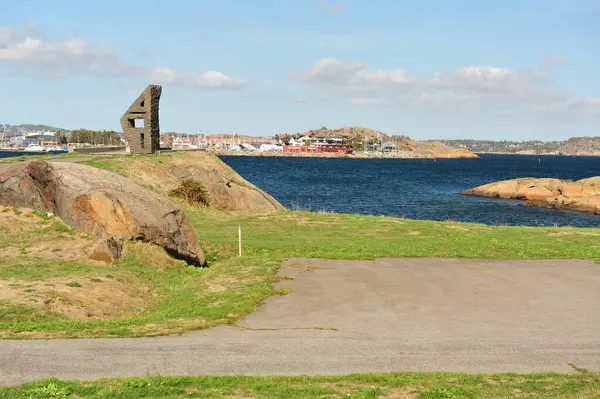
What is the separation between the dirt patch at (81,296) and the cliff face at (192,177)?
77.5 feet

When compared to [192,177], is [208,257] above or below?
below

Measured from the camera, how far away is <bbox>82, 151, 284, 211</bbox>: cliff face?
150 feet

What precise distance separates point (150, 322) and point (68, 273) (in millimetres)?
5874

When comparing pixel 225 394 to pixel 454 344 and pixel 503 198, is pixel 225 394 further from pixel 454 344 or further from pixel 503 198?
pixel 503 198

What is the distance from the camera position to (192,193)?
45.3 meters

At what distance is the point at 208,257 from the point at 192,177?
2033 centimetres

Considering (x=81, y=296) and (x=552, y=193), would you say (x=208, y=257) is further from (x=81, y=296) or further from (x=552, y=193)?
(x=552, y=193)

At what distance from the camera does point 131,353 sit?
14.0 meters

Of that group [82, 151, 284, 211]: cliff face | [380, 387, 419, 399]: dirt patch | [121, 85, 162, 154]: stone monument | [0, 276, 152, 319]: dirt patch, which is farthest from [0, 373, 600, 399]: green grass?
[121, 85, 162, 154]: stone monument

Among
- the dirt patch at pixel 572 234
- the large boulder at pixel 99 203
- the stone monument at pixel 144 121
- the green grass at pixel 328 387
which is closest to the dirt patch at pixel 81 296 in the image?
the large boulder at pixel 99 203

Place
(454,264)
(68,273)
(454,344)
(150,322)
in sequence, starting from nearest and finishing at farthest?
(454,344)
(150,322)
(68,273)
(454,264)

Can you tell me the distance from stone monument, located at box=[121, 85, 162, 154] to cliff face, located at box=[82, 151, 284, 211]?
2561 millimetres

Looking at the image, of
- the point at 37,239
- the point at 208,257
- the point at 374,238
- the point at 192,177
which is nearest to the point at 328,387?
the point at 37,239

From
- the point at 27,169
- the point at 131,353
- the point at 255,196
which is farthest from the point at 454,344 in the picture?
the point at 255,196
